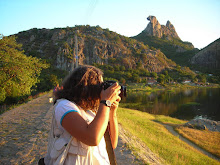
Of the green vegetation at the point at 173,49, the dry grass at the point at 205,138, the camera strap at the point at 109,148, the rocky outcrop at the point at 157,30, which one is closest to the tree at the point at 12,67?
the camera strap at the point at 109,148

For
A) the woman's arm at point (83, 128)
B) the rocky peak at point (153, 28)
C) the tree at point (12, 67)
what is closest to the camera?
the woman's arm at point (83, 128)

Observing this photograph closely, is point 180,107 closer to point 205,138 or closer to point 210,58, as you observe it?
point 205,138

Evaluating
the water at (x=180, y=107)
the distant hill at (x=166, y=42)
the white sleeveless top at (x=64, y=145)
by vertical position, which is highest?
the distant hill at (x=166, y=42)

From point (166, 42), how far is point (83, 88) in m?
178

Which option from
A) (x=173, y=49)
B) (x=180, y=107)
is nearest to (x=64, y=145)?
(x=180, y=107)

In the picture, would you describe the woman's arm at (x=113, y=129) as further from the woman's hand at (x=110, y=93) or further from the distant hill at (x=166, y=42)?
the distant hill at (x=166, y=42)

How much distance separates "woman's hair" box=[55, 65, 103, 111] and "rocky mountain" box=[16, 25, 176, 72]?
282ft

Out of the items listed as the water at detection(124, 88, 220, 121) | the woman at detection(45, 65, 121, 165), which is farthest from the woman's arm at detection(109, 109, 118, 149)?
the water at detection(124, 88, 220, 121)

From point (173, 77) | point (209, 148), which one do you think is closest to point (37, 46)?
point (173, 77)

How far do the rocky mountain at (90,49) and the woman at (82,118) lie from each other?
282ft

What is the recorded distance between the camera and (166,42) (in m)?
165

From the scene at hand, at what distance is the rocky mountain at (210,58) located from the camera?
4921 inches

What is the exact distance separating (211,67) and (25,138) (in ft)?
487

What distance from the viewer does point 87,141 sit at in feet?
3.60
